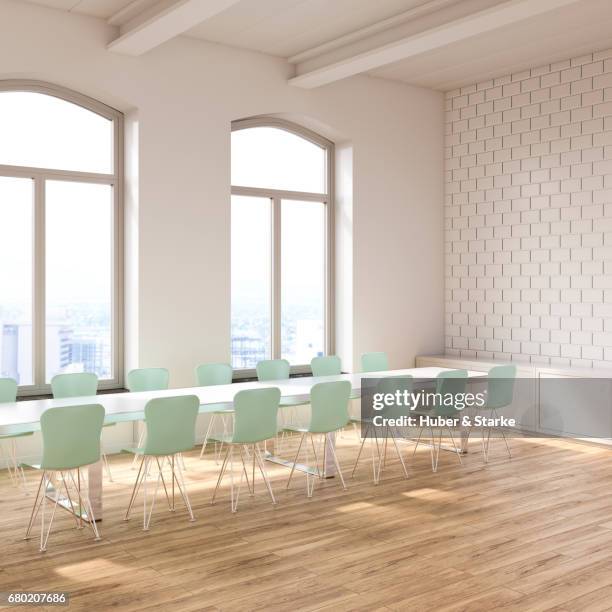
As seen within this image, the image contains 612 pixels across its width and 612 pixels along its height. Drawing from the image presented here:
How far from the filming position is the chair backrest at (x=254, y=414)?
513 cm

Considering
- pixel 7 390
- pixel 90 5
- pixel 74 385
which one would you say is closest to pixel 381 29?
pixel 90 5

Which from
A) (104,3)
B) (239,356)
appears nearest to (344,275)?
(239,356)

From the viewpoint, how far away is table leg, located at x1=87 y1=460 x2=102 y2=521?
16.2ft

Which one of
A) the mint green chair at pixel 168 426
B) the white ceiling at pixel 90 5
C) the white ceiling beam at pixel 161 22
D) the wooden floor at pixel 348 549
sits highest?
the white ceiling at pixel 90 5

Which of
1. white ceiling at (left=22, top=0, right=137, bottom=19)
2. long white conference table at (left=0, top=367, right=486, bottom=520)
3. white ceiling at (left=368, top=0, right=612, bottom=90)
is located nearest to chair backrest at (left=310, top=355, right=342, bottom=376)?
long white conference table at (left=0, top=367, right=486, bottom=520)

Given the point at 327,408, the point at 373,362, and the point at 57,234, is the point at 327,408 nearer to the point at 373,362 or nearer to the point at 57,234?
the point at 373,362

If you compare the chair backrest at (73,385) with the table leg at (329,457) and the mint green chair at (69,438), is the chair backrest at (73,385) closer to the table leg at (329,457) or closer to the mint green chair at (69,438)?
the mint green chair at (69,438)

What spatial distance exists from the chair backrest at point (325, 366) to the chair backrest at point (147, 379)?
1.49 m

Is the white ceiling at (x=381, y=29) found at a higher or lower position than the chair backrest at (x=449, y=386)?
higher

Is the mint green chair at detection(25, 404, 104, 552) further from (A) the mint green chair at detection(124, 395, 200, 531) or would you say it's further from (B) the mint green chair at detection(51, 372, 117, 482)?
(B) the mint green chair at detection(51, 372, 117, 482)

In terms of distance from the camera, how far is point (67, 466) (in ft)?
14.5

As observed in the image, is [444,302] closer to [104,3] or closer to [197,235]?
[197,235]

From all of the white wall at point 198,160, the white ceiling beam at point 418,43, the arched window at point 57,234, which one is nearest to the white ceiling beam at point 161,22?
the white wall at point 198,160

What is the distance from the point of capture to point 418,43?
22.2 feet
